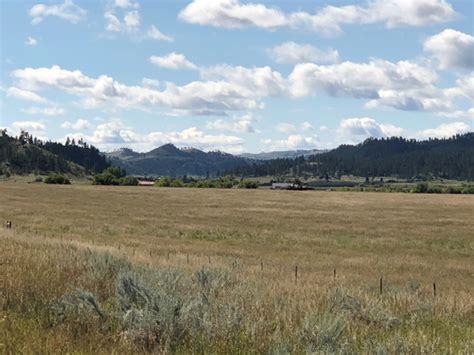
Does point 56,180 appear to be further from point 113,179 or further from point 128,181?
point 128,181

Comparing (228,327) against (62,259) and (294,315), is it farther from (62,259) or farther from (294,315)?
(62,259)

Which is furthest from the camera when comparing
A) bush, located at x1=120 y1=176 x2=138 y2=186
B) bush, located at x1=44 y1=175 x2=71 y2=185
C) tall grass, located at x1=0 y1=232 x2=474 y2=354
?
bush, located at x1=120 y1=176 x2=138 y2=186

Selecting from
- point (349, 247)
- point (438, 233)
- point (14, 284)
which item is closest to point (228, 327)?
point (14, 284)

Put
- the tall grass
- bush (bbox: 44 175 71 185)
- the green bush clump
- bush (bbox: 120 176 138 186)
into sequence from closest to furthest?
1. the tall grass
2. bush (bbox: 44 175 71 185)
3. bush (bbox: 120 176 138 186)
4. the green bush clump

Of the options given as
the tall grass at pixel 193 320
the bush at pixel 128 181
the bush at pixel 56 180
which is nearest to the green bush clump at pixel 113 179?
the bush at pixel 128 181

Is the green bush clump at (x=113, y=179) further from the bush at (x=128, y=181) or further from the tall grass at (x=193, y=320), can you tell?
the tall grass at (x=193, y=320)

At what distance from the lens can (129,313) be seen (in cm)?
712

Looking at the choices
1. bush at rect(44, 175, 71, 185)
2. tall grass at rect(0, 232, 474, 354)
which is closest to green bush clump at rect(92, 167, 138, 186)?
bush at rect(44, 175, 71, 185)

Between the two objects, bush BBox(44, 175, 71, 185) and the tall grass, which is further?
bush BBox(44, 175, 71, 185)

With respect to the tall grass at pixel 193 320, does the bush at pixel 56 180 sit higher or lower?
lower

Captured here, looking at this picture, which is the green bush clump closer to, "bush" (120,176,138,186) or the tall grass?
"bush" (120,176,138,186)

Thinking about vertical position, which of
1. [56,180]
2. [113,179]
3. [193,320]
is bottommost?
[56,180]

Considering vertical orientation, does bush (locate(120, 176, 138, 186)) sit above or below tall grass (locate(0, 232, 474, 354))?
below

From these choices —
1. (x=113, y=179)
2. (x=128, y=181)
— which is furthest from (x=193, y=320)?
(x=113, y=179)
